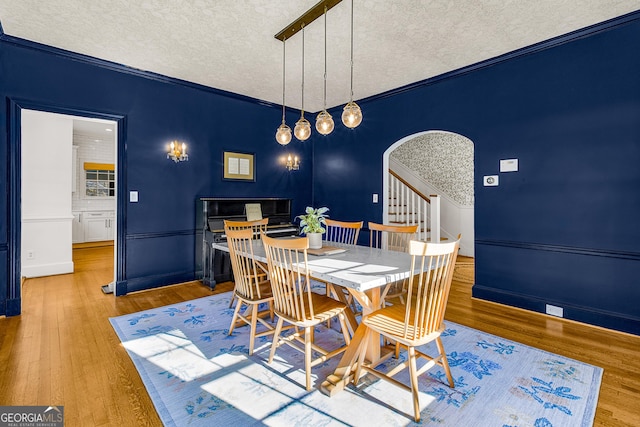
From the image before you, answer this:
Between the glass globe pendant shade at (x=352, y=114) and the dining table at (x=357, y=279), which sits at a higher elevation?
the glass globe pendant shade at (x=352, y=114)

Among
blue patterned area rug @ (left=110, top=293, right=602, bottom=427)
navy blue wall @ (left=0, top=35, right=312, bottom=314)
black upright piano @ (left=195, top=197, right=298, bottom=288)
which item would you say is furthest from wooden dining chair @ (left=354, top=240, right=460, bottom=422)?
navy blue wall @ (left=0, top=35, right=312, bottom=314)

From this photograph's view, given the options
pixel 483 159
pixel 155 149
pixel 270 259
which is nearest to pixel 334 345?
pixel 270 259

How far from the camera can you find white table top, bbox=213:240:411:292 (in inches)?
70.5

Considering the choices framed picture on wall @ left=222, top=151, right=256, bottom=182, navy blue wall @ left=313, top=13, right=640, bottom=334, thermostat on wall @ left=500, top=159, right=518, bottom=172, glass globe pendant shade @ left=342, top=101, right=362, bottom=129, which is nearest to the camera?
glass globe pendant shade @ left=342, top=101, right=362, bottom=129

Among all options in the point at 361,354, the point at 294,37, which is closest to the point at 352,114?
the point at 294,37

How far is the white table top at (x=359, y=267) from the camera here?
1790mm

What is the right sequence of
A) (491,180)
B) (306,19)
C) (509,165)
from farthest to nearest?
(491,180) < (509,165) < (306,19)

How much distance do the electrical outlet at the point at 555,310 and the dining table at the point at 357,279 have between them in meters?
1.92

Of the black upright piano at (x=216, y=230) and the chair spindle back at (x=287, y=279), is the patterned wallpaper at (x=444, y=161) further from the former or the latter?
the chair spindle back at (x=287, y=279)

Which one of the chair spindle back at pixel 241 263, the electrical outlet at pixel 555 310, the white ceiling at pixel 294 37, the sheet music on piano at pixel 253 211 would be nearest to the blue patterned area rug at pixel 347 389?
the chair spindle back at pixel 241 263

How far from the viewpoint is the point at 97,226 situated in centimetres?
777

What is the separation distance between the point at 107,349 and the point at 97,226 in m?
6.57

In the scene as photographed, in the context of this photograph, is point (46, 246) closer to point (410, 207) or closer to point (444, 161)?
point (410, 207)

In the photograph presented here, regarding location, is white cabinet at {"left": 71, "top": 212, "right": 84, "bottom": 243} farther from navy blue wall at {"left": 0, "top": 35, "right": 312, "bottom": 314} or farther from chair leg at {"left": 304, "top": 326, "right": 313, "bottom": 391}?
chair leg at {"left": 304, "top": 326, "right": 313, "bottom": 391}
